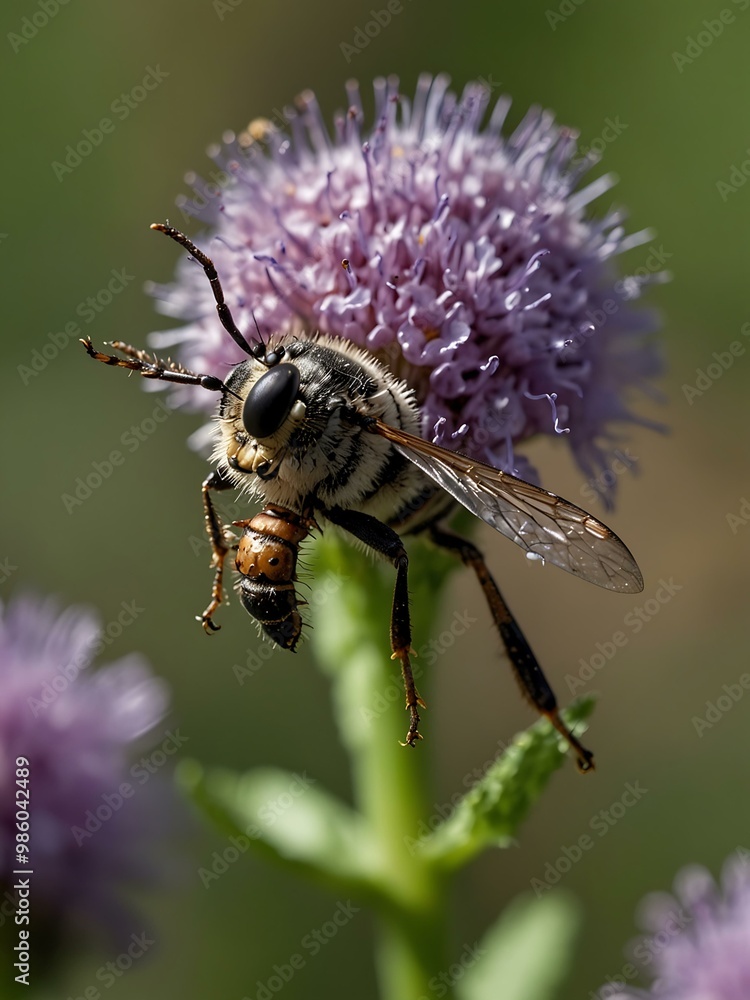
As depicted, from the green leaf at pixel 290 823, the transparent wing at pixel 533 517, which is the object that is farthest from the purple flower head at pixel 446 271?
the green leaf at pixel 290 823

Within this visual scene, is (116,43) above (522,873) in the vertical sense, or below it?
above

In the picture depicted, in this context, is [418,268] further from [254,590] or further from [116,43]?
[116,43]

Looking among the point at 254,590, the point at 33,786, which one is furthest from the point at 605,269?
the point at 33,786

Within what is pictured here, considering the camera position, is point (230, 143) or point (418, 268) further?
point (230, 143)

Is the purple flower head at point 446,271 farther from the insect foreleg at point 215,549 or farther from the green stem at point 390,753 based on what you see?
the green stem at point 390,753

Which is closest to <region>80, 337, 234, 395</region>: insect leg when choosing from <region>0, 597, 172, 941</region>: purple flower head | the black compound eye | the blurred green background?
the black compound eye

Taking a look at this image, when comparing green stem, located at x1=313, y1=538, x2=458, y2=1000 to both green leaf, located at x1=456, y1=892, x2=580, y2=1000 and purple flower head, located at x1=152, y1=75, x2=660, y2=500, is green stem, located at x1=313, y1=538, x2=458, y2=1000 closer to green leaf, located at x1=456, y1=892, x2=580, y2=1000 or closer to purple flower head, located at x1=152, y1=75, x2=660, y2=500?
green leaf, located at x1=456, y1=892, x2=580, y2=1000
